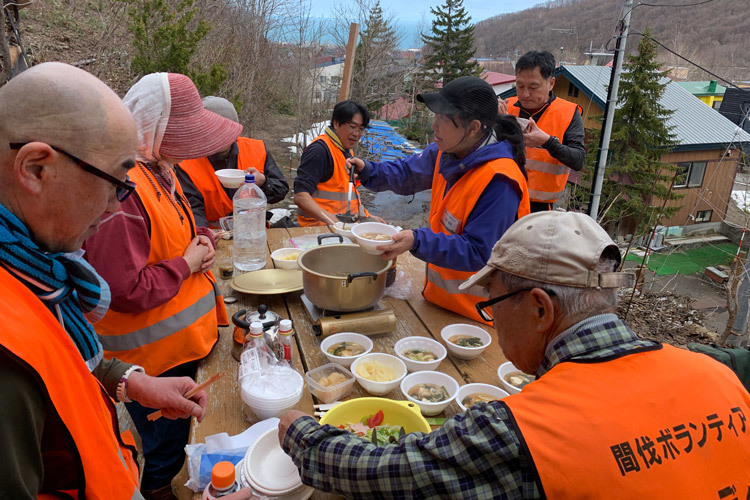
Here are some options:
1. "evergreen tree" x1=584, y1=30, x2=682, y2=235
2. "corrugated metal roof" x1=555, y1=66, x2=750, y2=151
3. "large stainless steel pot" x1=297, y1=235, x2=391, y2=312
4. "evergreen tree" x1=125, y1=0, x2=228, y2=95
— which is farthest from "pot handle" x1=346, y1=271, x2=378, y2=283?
"corrugated metal roof" x1=555, y1=66, x2=750, y2=151

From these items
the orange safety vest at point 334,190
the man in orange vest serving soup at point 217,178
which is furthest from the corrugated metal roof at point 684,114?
the man in orange vest serving soup at point 217,178

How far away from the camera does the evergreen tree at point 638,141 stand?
1706 cm

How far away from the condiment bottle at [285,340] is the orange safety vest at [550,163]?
3717 mm

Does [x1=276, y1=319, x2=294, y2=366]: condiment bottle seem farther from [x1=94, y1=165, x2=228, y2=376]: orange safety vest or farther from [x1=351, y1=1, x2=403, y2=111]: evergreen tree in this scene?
[x1=351, y1=1, x2=403, y2=111]: evergreen tree

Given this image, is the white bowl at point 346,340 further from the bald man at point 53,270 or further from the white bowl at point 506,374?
the bald man at point 53,270

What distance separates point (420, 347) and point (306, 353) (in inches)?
23.1

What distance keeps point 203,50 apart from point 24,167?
11.1 meters

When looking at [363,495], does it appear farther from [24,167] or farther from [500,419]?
[24,167]

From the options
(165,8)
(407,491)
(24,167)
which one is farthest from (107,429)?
(165,8)

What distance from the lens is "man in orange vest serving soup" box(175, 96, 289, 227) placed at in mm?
4156

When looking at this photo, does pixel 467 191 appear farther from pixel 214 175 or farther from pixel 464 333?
pixel 214 175

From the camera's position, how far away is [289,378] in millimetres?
2010

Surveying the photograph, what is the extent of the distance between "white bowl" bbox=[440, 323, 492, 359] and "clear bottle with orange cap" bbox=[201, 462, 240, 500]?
1249mm

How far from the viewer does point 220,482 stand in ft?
4.79
